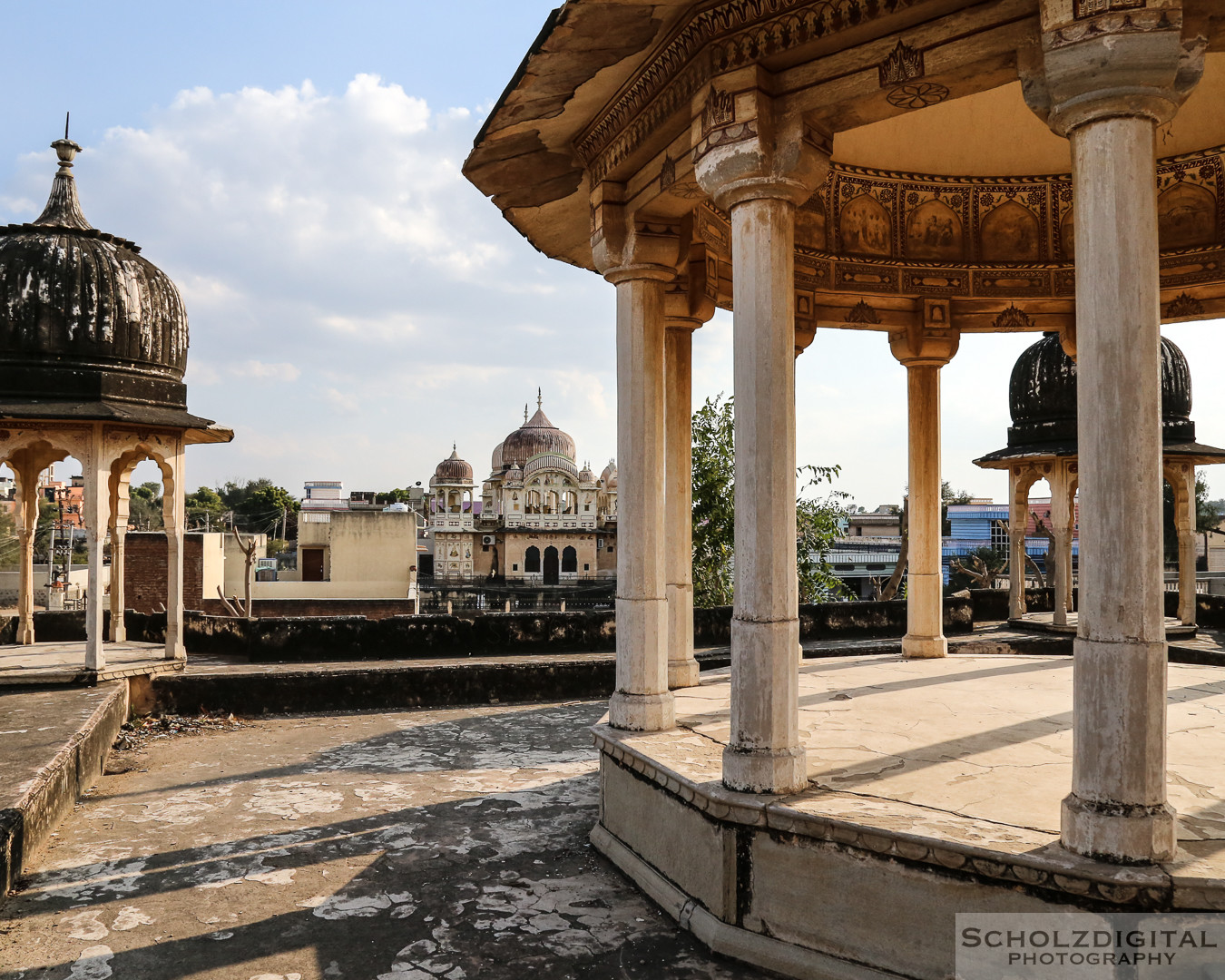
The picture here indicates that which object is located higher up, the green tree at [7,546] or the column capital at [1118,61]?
the column capital at [1118,61]

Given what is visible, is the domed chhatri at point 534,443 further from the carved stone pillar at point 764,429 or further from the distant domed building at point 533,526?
the carved stone pillar at point 764,429

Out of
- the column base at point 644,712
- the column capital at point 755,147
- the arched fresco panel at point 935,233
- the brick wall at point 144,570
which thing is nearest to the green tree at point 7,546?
the brick wall at point 144,570

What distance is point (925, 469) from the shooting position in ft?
30.7

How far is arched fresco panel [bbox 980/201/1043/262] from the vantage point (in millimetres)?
8852

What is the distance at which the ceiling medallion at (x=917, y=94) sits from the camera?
4.68 meters

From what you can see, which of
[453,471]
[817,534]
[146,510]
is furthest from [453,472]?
[817,534]

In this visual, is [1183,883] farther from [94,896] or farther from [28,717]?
[28,717]

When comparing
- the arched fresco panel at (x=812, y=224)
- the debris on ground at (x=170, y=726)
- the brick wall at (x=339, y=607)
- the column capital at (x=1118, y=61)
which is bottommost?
the debris on ground at (x=170, y=726)

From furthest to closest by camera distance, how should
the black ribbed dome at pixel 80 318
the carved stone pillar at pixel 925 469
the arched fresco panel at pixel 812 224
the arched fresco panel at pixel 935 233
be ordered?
the black ribbed dome at pixel 80 318
the carved stone pillar at pixel 925 469
the arched fresco panel at pixel 935 233
the arched fresco panel at pixel 812 224

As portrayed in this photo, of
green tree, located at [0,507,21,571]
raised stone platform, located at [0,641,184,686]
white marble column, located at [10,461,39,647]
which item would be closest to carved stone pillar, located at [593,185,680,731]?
raised stone platform, located at [0,641,184,686]

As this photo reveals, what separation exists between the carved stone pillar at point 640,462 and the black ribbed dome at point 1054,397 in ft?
39.2

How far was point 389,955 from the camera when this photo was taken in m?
4.75

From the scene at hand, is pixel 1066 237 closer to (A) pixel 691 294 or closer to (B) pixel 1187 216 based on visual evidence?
(B) pixel 1187 216

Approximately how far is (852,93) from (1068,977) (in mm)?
4302
